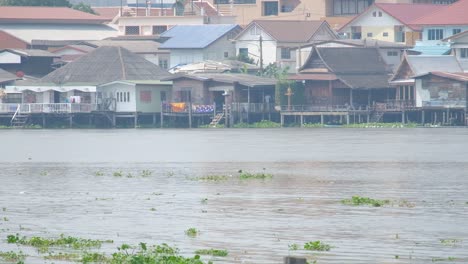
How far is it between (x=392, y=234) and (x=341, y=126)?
5471cm

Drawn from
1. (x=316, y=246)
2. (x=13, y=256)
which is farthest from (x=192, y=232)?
(x=13, y=256)

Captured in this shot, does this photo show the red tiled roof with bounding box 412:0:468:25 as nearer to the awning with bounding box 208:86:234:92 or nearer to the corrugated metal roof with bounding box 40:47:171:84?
the awning with bounding box 208:86:234:92

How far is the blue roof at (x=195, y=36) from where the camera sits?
98688mm

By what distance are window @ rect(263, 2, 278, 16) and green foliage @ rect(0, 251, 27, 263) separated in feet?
314

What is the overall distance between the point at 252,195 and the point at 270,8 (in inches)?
3349

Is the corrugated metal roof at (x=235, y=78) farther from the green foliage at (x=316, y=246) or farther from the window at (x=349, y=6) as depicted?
the green foliage at (x=316, y=246)

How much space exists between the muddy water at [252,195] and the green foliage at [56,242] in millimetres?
199

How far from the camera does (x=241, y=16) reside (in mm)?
120625

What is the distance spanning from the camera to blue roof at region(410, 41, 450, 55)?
8700 centimetres

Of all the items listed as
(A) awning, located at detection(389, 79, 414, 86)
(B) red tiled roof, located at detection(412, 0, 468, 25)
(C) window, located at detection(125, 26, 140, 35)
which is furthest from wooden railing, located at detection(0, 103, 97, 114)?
(C) window, located at detection(125, 26, 140, 35)

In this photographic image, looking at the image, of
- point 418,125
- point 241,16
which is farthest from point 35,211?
point 241,16

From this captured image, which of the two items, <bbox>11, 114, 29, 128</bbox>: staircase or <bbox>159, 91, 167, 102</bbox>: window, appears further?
<bbox>159, 91, 167, 102</bbox>: window

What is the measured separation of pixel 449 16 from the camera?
9162cm

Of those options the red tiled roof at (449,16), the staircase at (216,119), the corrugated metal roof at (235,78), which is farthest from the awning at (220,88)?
the red tiled roof at (449,16)
